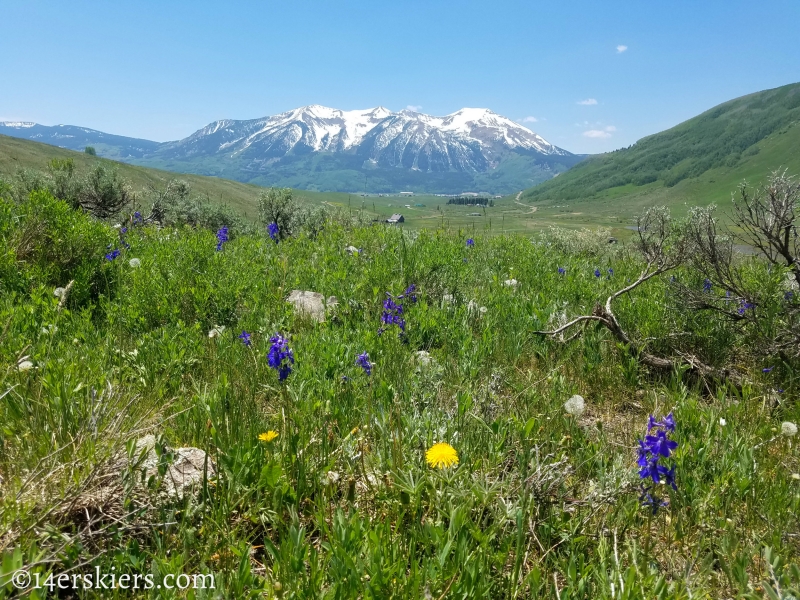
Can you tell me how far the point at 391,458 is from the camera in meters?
2.66

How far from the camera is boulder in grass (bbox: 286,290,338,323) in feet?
19.2

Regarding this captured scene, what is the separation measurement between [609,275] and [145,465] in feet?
24.0

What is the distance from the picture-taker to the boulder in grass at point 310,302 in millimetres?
5848

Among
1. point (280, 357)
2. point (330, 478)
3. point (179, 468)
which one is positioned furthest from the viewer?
point (280, 357)

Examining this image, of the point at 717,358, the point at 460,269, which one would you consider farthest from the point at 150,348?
the point at 717,358

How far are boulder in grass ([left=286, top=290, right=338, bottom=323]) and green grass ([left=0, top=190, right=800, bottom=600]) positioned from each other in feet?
1.08

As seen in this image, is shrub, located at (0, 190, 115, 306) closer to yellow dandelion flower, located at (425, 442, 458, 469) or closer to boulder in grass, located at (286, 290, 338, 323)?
boulder in grass, located at (286, 290, 338, 323)

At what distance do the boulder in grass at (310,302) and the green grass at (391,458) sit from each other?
33cm

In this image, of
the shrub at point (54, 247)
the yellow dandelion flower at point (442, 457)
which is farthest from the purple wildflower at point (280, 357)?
the shrub at point (54, 247)

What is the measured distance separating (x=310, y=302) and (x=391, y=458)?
155 inches

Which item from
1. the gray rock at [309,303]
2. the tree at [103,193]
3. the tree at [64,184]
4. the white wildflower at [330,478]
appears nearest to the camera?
the white wildflower at [330,478]

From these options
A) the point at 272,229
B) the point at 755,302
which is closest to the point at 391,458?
the point at 755,302

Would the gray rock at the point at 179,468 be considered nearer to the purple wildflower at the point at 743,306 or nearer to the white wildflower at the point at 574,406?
the white wildflower at the point at 574,406

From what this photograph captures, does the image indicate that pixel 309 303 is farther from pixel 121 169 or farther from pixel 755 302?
pixel 121 169
